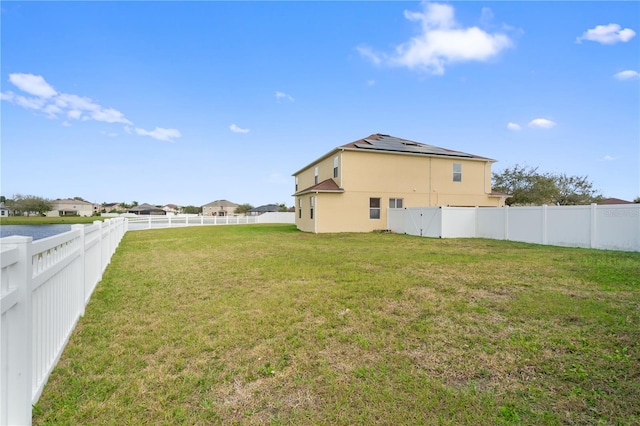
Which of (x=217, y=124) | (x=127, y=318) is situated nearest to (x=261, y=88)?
(x=217, y=124)

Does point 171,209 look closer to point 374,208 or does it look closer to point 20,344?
point 374,208

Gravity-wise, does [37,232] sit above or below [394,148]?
below

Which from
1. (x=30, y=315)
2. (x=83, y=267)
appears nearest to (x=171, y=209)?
(x=83, y=267)

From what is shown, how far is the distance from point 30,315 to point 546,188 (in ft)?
116

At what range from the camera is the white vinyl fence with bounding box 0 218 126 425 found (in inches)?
64.0

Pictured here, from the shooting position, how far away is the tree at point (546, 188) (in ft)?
92.7

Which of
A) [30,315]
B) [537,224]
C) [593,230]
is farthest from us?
[537,224]

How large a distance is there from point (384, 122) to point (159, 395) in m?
24.6

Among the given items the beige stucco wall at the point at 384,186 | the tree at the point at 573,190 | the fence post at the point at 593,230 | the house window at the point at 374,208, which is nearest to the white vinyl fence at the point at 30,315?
the fence post at the point at 593,230

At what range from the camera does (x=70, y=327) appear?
10.7 feet

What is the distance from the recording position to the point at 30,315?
1915 millimetres

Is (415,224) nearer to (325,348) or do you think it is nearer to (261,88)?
(261,88)

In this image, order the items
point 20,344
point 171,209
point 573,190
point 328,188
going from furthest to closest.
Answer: point 171,209 < point 573,190 < point 328,188 < point 20,344

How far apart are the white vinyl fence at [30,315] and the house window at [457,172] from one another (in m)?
20.9
